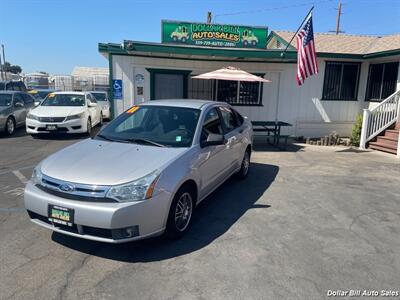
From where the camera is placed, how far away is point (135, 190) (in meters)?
3.29

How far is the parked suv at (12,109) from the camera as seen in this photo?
37.2 feet

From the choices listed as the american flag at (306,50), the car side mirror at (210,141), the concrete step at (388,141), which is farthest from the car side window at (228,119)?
the concrete step at (388,141)

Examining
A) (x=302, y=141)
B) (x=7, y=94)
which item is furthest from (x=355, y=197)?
(x=7, y=94)

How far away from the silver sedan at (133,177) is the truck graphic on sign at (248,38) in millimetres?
8030

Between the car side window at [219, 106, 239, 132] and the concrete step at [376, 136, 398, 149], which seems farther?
the concrete step at [376, 136, 398, 149]

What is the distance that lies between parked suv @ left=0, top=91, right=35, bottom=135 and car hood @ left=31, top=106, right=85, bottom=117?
3.26 ft

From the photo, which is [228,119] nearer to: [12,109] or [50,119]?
[50,119]

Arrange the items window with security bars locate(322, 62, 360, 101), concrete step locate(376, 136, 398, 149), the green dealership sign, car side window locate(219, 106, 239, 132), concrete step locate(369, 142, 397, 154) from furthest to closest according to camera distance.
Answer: window with security bars locate(322, 62, 360, 101), the green dealership sign, concrete step locate(376, 136, 398, 149), concrete step locate(369, 142, 397, 154), car side window locate(219, 106, 239, 132)

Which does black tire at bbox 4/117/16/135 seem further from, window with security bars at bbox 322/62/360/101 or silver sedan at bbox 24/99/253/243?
window with security bars at bbox 322/62/360/101

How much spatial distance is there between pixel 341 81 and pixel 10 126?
40.6 ft

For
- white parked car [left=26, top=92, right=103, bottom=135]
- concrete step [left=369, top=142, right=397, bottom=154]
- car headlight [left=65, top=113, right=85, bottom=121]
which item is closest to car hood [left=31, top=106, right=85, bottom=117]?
white parked car [left=26, top=92, right=103, bottom=135]

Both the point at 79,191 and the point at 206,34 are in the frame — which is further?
the point at 206,34

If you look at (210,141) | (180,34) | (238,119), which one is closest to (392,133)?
(238,119)

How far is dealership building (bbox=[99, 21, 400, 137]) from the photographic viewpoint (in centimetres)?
1109
